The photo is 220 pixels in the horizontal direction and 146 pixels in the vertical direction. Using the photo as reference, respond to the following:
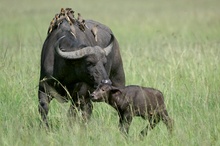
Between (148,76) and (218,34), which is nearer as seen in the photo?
(148,76)

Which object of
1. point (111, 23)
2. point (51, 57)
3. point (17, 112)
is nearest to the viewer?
point (17, 112)

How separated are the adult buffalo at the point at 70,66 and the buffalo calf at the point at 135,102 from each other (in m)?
0.56

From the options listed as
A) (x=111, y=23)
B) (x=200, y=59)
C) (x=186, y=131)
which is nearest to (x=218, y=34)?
(x=111, y=23)

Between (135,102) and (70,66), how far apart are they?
1482mm

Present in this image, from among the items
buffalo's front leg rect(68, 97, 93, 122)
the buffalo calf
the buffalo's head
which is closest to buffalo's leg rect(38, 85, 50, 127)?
buffalo's front leg rect(68, 97, 93, 122)

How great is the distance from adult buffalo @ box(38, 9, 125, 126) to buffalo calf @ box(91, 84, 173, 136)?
0.56 meters

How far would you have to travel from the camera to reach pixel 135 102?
8445 millimetres

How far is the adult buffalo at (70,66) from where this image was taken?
9.29 metres

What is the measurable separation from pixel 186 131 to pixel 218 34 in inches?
642

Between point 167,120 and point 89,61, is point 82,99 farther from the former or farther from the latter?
point 167,120

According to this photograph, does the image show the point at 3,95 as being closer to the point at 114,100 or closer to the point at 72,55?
the point at 72,55

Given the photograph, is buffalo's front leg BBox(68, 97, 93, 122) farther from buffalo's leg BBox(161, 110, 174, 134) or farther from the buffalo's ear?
buffalo's leg BBox(161, 110, 174, 134)

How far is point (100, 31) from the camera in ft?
36.8

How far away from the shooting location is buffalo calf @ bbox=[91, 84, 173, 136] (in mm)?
8352
